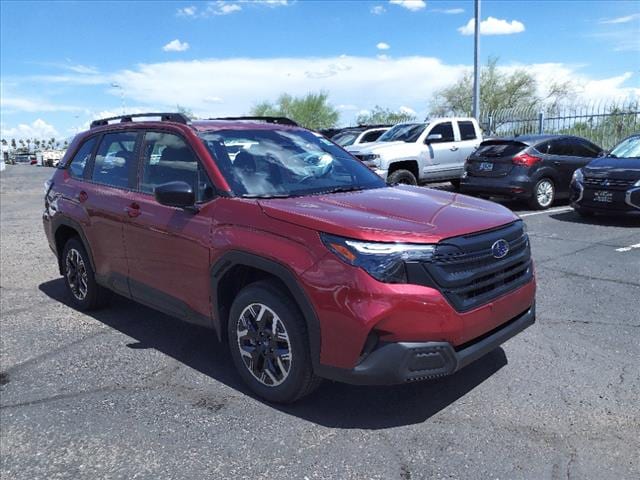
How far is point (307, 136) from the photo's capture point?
15.7ft

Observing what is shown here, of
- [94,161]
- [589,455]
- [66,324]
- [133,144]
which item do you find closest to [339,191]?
[133,144]

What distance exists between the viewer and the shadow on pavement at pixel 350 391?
3.38 m

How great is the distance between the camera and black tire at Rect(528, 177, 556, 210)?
443 inches

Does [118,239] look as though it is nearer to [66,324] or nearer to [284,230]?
[66,324]

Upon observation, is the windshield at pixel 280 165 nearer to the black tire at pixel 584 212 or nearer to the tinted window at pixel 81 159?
the tinted window at pixel 81 159

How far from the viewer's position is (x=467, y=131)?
1384 centimetres

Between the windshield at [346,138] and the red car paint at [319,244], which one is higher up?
the windshield at [346,138]

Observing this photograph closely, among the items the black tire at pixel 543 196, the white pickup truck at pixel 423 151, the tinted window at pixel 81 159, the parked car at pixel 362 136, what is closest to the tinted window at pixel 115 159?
the tinted window at pixel 81 159

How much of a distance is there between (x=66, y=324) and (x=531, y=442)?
4.23 meters

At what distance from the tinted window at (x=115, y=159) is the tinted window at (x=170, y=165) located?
0.25 m

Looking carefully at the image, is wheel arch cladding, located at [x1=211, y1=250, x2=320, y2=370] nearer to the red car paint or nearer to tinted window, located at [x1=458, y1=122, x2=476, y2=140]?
the red car paint

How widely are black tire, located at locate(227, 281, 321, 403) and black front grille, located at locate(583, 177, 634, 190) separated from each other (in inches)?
304

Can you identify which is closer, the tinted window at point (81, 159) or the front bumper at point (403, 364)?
the front bumper at point (403, 364)

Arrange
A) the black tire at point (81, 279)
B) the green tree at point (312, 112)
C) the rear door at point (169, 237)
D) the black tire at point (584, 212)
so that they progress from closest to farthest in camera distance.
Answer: the rear door at point (169, 237)
the black tire at point (81, 279)
the black tire at point (584, 212)
the green tree at point (312, 112)
